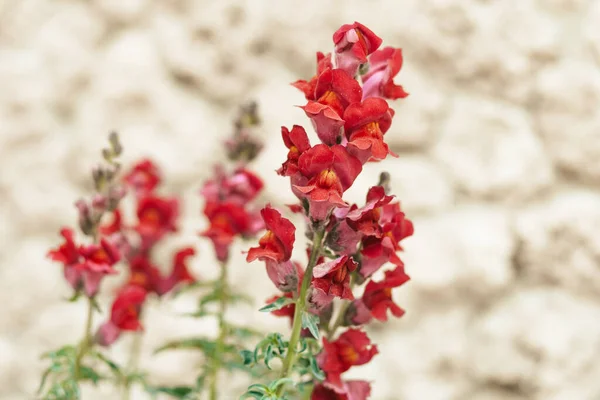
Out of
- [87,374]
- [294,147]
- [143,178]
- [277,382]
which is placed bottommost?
[277,382]

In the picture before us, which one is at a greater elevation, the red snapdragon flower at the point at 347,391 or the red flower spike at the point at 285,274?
the red flower spike at the point at 285,274

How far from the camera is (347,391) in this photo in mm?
734

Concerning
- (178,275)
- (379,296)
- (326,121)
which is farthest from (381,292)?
(178,275)

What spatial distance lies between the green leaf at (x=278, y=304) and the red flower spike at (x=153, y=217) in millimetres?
470

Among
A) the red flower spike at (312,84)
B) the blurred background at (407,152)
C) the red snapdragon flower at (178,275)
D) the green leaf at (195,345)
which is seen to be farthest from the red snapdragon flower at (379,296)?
the blurred background at (407,152)

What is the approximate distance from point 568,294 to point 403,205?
0.39 m

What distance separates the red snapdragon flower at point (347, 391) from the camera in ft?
2.43

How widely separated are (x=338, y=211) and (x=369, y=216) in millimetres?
36

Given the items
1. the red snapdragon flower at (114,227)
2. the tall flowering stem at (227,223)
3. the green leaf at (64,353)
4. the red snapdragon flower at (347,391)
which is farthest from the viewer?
the red snapdragon flower at (114,227)

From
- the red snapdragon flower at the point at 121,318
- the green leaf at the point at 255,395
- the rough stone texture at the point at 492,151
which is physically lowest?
the green leaf at the point at 255,395

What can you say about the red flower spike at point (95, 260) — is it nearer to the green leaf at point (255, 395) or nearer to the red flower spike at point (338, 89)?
the green leaf at point (255, 395)

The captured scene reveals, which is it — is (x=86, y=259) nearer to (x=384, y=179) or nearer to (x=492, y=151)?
(x=384, y=179)

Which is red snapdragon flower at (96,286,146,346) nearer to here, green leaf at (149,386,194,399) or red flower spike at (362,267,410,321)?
green leaf at (149,386,194,399)

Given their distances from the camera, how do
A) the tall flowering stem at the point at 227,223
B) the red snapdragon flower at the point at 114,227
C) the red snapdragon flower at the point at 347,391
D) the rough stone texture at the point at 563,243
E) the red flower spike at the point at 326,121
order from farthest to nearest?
the rough stone texture at the point at 563,243 < the red snapdragon flower at the point at 114,227 < the tall flowering stem at the point at 227,223 < the red snapdragon flower at the point at 347,391 < the red flower spike at the point at 326,121
